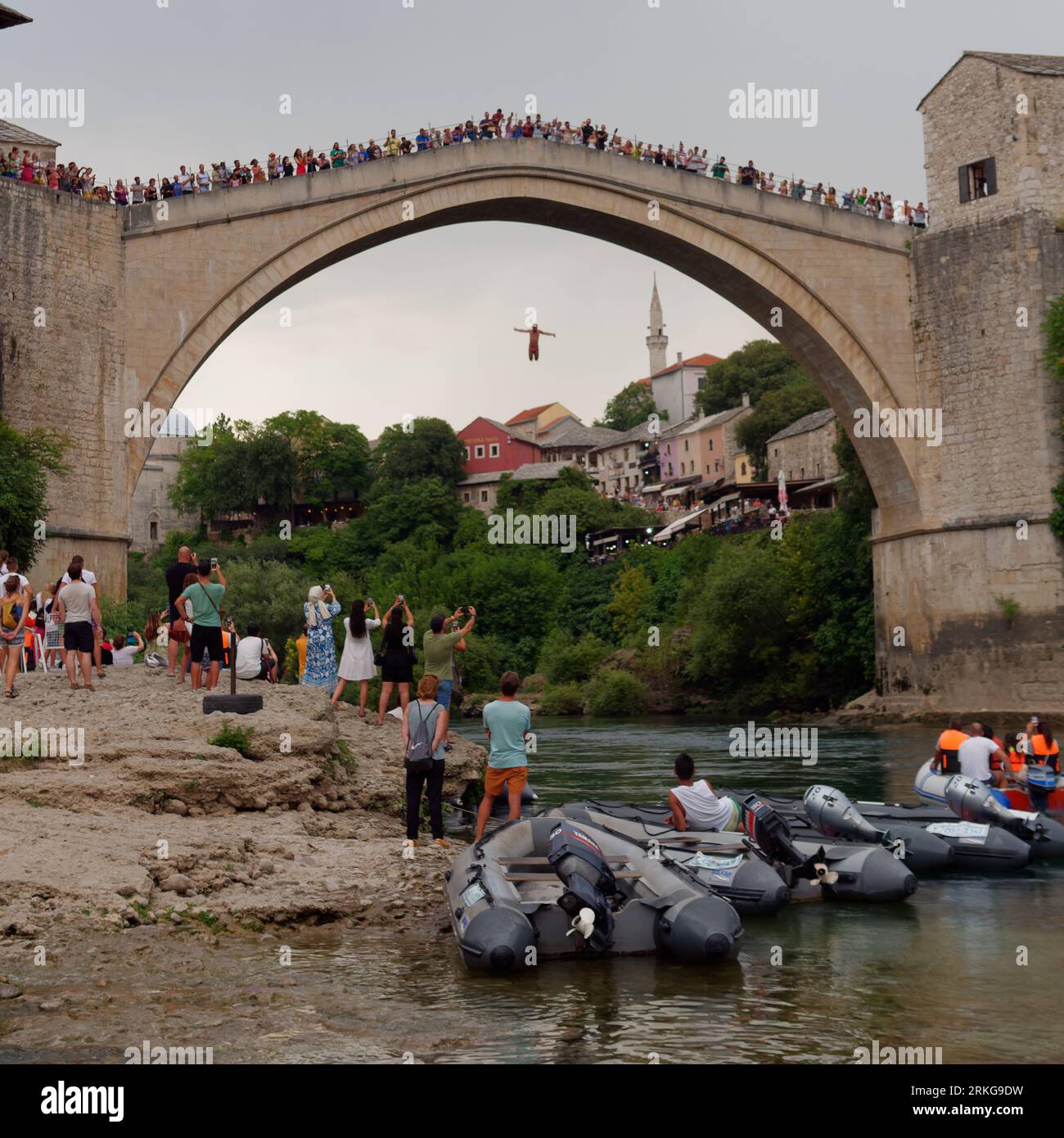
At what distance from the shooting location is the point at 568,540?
55844 mm

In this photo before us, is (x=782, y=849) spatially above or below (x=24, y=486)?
below

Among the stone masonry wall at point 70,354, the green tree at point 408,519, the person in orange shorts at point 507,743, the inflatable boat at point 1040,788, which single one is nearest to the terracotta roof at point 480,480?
the green tree at point 408,519

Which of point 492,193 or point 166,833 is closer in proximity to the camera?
point 166,833

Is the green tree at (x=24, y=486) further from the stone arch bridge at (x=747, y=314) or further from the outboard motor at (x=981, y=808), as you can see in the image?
the outboard motor at (x=981, y=808)

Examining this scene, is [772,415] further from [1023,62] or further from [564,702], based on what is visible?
[1023,62]

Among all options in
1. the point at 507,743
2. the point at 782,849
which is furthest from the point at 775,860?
the point at 507,743

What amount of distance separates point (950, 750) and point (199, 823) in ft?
22.3

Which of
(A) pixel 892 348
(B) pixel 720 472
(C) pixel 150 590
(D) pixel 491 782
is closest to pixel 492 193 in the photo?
(A) pixel 892 348

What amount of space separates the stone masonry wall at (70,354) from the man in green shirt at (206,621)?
29.5 feet

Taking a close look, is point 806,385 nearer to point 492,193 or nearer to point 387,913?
point 492,193

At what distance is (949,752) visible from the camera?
12.8 m

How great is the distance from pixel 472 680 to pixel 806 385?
2581cm

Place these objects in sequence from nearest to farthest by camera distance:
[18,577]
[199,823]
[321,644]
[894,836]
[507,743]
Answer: [199,823]
[507,743]
[894,836]
[18,577]
[321,644]

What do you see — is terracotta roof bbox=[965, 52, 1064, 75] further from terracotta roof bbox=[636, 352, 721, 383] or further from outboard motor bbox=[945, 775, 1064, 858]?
terracotta roof bbox=[636, 352, 721, 383]
